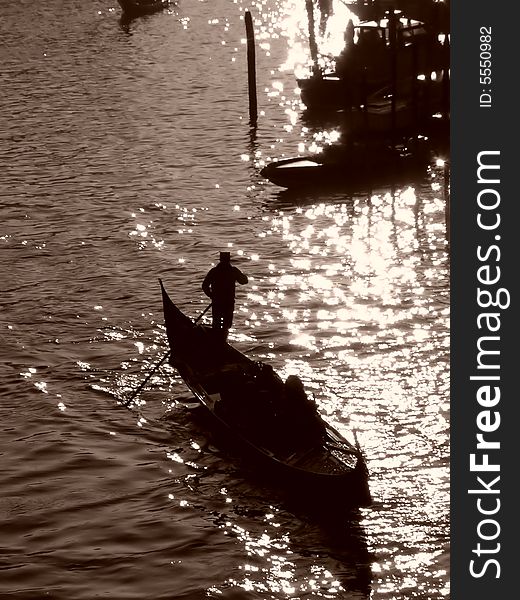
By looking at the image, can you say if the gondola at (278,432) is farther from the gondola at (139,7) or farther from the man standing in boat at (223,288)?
the gondola at (139,7)

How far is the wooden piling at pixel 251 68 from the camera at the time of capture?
42688 millimetres

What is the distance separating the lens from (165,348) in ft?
75.5

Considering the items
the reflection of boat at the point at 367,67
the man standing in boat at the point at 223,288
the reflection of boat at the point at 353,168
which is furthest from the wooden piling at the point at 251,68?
the man standing in boat at the point at 223,288

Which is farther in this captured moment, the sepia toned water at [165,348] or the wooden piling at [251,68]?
the wooden piling at [251,68]

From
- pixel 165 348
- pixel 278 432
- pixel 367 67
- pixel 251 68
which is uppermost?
pixel 251 68

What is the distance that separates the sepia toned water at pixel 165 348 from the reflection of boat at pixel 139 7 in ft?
82.0

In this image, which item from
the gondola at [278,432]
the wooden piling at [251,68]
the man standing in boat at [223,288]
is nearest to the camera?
the gondola at [278,432]

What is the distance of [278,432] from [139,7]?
2374 inches

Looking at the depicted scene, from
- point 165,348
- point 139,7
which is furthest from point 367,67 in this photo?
point 139,7

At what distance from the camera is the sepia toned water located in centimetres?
1557

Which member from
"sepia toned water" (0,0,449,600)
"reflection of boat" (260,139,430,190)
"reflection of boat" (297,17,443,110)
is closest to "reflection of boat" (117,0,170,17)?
"sepia toned water" (0,0,449,600)

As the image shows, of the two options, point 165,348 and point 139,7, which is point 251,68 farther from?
point 139,7

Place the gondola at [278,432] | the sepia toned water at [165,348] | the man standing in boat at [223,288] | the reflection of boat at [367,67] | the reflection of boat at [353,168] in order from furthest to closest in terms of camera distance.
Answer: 1. the reflection of boat at [367,67]
2. the reflection of boat at [353,168]
3. the man standing in boat at [223,288]
4. the gondola at [278,432]
5. the sepia toned water at [165,348]

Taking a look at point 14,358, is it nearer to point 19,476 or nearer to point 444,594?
point 19,476
